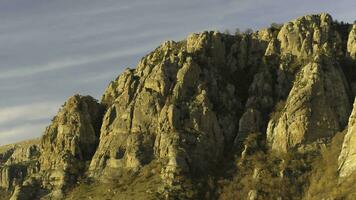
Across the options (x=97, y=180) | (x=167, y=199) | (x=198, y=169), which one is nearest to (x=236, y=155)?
(x=198, y=169)

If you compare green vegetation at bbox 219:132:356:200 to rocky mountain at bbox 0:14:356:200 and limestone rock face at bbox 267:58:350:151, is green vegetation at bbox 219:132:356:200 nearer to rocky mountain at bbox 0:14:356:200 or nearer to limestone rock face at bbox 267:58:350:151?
rocky mountain at bbox 0:14:356:200

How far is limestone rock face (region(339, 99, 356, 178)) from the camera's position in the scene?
166m

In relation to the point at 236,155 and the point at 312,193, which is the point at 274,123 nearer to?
the point at 236,155

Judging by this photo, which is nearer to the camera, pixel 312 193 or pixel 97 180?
pixel 312 193

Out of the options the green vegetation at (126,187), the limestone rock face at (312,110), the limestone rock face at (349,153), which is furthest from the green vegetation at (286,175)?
the green vegetation at (126,187)

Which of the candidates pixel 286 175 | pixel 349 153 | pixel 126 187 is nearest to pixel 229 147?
pixel 286 175

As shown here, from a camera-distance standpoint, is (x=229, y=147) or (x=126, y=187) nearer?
(x=126, y=187)

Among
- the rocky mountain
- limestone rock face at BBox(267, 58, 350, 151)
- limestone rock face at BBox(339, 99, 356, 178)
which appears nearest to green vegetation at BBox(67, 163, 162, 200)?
the rocky mountain

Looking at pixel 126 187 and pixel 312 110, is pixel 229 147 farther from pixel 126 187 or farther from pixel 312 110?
pixel 126 187

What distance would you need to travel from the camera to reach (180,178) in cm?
18038

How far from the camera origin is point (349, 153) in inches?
6629

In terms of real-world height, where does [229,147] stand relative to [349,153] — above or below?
above

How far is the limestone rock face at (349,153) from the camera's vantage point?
166 metres

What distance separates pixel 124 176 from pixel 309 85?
171ft
